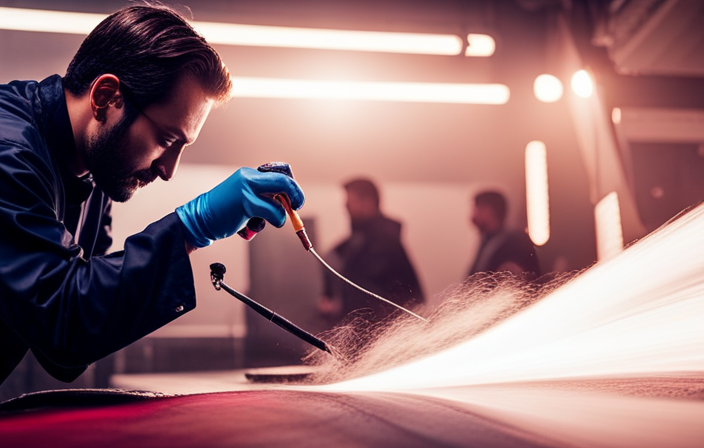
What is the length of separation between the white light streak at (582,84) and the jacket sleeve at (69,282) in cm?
293

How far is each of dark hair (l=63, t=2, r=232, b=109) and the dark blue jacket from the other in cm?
25

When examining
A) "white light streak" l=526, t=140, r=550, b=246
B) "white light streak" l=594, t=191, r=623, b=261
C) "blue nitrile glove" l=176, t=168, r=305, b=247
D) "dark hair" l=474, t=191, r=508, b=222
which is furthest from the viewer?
"dark hair" l=474, t=191, r=508, b=222

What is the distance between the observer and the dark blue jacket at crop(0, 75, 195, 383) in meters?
1.08

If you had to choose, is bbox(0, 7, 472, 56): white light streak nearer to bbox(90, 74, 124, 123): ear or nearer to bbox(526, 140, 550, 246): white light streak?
bbox(526, 140, 550, 246): white light streak

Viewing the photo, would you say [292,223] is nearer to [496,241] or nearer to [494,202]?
[496,241]

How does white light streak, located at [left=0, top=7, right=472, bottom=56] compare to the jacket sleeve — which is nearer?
the jacket sleeve

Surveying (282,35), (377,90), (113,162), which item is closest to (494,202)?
(377,90)

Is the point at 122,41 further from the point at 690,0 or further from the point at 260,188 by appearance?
the point at 690,0

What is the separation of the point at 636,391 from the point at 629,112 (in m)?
4.18

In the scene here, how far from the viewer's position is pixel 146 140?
147cm

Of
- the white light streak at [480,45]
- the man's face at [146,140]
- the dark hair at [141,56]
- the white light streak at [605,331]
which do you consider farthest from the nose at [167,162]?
the white light streak at [480,45]

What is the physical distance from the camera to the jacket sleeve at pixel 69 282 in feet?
3.54

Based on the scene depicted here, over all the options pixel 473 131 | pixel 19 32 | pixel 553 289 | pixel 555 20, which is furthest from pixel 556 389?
pixel 473 131

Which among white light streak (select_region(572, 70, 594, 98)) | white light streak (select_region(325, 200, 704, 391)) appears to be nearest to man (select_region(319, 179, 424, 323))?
white light streak (select_region(572, 70, 594, 98))
